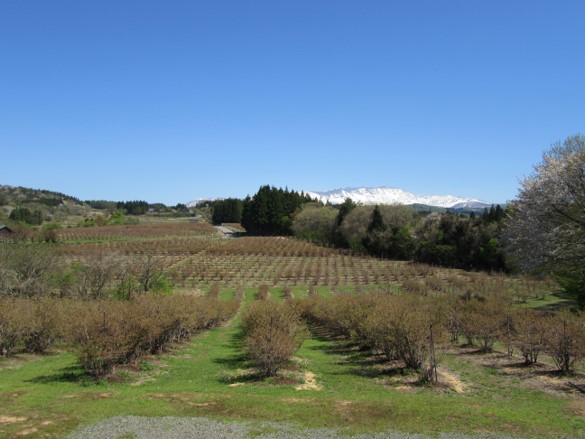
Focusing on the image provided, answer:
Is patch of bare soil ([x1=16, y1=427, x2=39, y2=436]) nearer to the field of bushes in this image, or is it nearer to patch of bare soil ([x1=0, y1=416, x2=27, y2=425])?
the field of bushes

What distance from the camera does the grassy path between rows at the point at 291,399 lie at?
10.5 meters

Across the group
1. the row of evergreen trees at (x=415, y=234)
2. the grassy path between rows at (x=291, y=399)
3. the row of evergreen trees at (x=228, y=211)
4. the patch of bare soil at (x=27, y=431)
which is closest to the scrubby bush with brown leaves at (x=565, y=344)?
the grassy path between rows at (x=291, y=399)

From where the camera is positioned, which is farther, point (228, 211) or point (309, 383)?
point (228, 211)

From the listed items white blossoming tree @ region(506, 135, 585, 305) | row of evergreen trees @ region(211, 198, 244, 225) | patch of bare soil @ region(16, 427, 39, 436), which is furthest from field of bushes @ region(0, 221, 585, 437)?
row of evergreen trees @ region(211, 198, 244, 225)

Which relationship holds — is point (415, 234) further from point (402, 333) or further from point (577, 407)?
point (577, 407)

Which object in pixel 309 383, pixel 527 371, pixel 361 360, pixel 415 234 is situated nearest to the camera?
pixel 309 383

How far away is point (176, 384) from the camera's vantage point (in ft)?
49.0

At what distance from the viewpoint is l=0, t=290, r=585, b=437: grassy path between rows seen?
10469 mm

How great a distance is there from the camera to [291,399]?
12641 millimetres

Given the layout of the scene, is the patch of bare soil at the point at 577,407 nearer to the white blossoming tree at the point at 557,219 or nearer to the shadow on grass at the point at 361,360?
the shadow on grass at the point at 361,360

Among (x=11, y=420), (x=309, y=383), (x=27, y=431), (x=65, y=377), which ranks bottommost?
(x=65, y=377)

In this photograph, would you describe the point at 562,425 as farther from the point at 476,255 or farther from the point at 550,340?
the point at 476,255

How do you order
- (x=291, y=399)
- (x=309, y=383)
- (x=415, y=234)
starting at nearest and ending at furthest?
(x=291, y=399), (x=309, y=383), (x=415, y=234)

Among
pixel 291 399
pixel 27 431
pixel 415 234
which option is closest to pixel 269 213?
pixel 415 234
